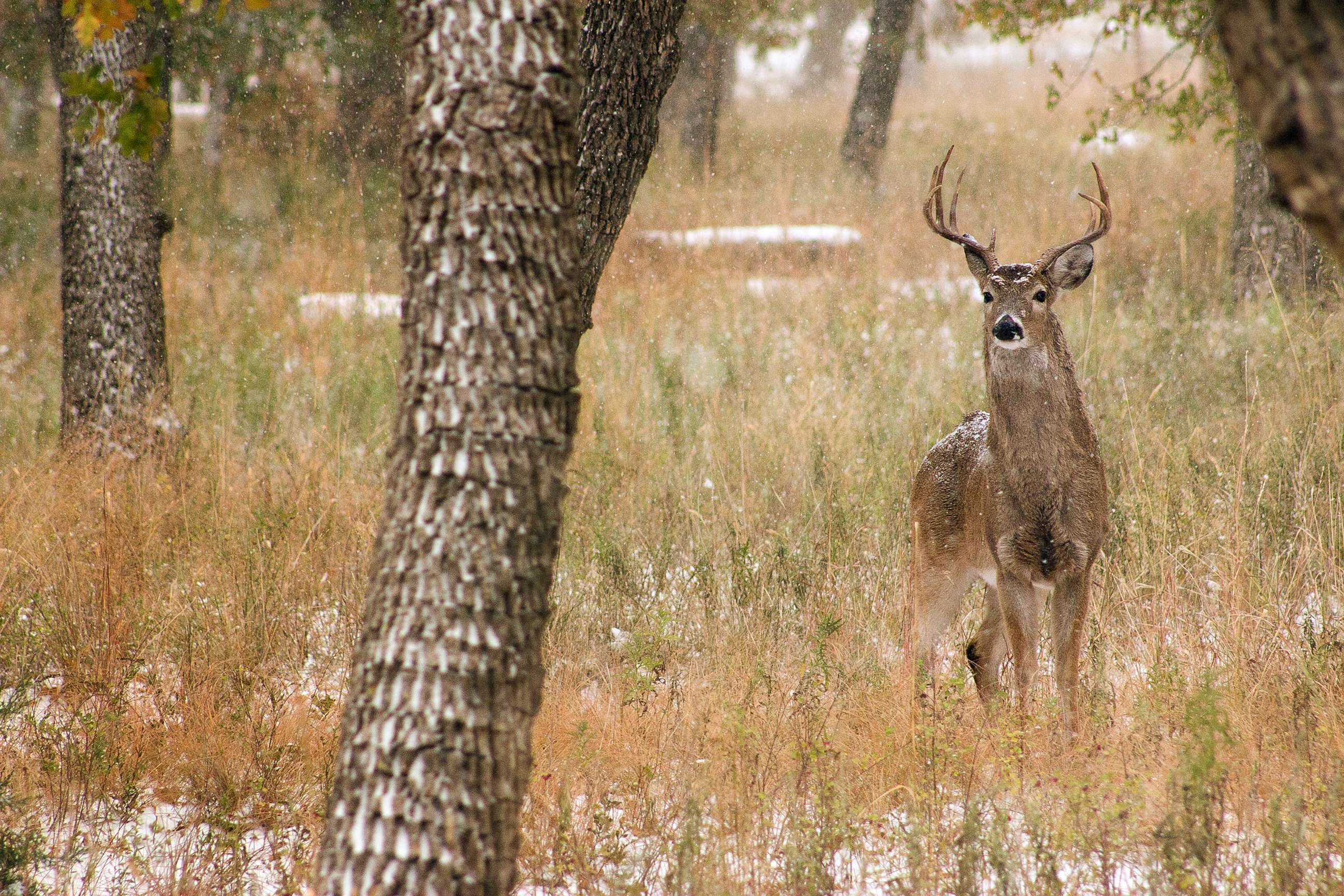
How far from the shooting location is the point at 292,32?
14.9 m

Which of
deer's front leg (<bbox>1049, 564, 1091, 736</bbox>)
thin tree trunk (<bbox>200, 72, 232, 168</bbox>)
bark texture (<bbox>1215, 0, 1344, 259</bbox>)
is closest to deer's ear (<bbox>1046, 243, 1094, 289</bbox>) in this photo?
deer's front leg (<bbox>1049, 564, 1091, 736</bbox>)

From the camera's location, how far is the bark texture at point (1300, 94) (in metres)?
1.62

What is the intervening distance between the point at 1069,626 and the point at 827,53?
→ 1261 inches

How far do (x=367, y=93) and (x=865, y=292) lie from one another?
8.38 m

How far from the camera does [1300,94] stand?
5.39ft

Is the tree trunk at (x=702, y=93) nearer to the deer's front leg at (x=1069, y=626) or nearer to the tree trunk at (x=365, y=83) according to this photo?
the tree trunk at (x=365, y=83)

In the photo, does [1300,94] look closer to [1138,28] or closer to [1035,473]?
[1035,473]

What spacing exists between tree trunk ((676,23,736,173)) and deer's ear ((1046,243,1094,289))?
7867mm

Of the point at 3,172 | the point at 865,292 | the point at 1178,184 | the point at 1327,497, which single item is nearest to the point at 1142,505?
the point at 1327,497

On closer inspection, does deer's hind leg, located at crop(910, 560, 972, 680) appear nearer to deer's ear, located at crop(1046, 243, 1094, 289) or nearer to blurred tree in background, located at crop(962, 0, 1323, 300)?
deer's ear, located at crop(1046, 243, 1094, 289)

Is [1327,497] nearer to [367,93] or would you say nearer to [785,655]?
[785,655]

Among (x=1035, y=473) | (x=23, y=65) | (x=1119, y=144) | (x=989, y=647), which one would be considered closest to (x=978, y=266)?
(x=1035, y=473)

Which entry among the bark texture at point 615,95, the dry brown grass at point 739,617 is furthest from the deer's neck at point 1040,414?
the bark texture at point 615,95

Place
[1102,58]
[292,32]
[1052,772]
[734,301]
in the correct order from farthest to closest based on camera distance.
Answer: [1102,58]
[292,32]
[734,301]
[1052,772]
